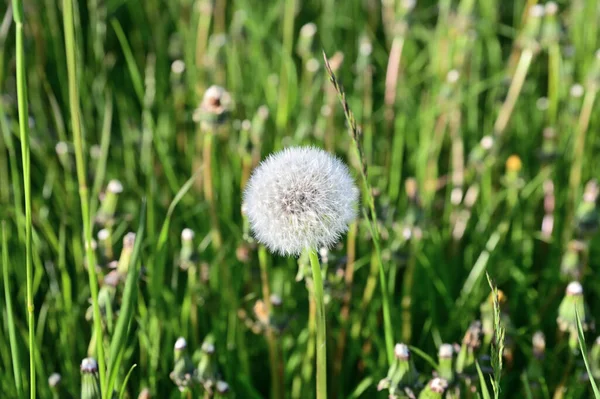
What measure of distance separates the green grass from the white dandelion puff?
0.06 metres

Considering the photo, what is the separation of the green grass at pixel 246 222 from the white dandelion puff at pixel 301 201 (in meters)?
0.06

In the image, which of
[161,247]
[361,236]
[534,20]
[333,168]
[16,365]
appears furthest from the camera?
[534,20]

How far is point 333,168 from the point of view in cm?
103

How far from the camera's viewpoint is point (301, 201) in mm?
983

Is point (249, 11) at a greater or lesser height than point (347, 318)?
greater

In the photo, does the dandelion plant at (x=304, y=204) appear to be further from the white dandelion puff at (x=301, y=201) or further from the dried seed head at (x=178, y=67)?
the dried seed head at (x=178, y=67)

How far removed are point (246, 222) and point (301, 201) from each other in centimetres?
37

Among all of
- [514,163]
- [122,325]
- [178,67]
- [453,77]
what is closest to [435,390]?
[122,325]

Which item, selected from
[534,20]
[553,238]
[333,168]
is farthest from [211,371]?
[534,20]

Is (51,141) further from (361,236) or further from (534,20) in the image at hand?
(534,20)

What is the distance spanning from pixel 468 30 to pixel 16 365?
6.21 ft

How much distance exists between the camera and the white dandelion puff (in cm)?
97

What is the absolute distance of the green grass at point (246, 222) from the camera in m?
1.40

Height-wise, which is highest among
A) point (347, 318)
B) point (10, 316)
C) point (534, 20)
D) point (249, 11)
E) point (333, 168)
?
point (249, 11)
